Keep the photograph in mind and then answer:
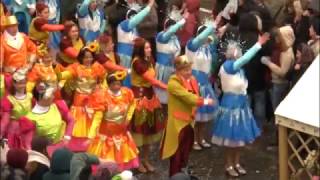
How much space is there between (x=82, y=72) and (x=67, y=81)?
0.36 meters

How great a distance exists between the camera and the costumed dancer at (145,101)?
990cm

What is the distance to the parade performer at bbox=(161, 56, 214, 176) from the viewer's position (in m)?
9.45

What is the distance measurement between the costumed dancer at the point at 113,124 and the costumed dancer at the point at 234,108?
1.20 meters

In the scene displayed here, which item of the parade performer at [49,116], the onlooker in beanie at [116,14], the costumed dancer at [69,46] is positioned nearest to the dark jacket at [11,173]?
the parade performer at [49,116]

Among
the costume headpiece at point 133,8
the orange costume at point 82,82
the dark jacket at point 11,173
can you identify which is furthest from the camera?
the costume headpiece at point 133,8

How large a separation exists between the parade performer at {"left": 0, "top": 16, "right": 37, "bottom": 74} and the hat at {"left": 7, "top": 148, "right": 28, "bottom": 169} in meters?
3.01

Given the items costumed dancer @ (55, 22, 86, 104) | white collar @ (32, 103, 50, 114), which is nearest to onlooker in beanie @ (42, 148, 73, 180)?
white collar @ (32, 103, 50, 114)

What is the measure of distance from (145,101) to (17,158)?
2.84m

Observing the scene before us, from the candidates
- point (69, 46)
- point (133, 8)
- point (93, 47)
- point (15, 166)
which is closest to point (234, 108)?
point (93, 47)

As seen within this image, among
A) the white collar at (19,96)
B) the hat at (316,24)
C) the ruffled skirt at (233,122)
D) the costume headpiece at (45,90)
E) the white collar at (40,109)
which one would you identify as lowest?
the ruffled skirt at (233,122)

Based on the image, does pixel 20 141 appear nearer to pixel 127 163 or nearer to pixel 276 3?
pixel 127 163

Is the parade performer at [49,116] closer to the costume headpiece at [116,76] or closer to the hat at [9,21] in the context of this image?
the costume headpiece at [116,76]

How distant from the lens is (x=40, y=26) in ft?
37.0

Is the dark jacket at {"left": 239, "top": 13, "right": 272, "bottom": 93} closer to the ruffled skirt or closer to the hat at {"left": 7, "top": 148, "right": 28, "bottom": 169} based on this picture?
the ruffled skirt
